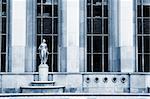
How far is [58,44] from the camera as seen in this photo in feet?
90.8

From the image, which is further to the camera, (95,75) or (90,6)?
(90,6)

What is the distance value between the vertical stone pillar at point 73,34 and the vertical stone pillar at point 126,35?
3083 mm

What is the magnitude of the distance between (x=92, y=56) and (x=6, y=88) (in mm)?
6634

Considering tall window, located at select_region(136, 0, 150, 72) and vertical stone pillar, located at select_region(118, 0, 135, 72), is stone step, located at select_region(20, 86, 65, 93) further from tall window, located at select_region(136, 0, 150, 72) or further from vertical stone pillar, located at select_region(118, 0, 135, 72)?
tall window, located at select_region(136, 0, 150, 72)

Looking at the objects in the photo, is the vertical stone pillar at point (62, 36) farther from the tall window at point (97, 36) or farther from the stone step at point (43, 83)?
the stone step at point (43, 83)

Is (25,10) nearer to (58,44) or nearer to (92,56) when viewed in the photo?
(58,44)

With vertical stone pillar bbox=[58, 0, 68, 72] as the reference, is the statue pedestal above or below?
below

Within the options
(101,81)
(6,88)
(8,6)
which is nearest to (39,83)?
(6,88)

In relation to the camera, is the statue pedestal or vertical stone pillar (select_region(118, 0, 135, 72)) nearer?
the statue pedestal

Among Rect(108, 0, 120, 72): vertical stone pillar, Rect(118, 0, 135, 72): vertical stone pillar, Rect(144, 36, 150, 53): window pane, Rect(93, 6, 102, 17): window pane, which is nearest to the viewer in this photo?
Rect(118, 0, 135, 72): vertical stone pillar

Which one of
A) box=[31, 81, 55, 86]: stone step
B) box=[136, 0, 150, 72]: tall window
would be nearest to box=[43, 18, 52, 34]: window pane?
box=[31, 81, 55, 86]: stone step

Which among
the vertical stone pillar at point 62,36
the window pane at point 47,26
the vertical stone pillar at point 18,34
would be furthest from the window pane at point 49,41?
the vertical stone pillar at point 18,34

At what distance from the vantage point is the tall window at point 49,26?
2790 cm

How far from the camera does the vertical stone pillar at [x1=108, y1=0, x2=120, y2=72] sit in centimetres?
2733
